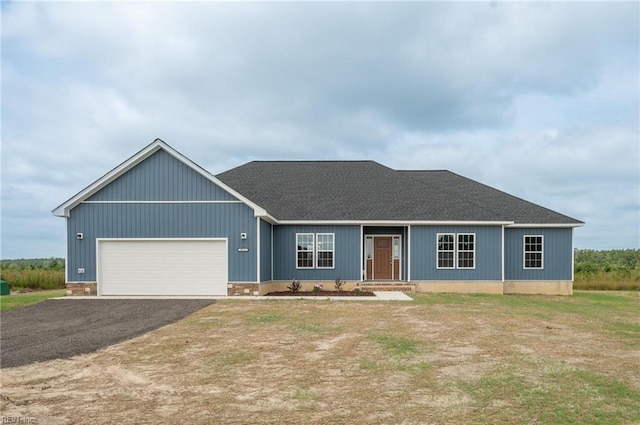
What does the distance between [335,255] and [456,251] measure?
5.39 m

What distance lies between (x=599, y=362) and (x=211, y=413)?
6.53 m

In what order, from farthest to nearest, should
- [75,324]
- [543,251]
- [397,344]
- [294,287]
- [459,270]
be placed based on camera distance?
[543,251] < [459,270] < [294,287] < [75,324] < [397,344]

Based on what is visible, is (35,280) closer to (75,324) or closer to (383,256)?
(75,324)

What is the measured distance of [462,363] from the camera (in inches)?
318

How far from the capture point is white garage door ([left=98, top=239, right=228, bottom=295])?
18859 mm

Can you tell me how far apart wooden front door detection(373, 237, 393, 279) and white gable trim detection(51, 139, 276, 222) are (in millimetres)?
6291

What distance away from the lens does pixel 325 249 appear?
71.1 ft

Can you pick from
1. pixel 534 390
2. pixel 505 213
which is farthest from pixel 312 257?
pixel 534 390

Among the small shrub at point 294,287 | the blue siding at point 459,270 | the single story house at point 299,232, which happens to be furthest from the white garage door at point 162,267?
the blue siding at point 459,270

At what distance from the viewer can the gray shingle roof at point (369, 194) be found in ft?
71.5

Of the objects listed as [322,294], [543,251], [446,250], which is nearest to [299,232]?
[322,294]

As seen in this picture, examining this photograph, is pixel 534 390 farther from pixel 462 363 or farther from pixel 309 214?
pixel 309 214

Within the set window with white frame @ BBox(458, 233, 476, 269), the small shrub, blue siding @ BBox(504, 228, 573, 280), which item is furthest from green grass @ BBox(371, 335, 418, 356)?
blue siding @ BBox(504, 228, 573, 280)

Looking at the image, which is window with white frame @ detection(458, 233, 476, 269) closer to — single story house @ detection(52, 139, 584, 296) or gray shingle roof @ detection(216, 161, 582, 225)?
single story house @ detection(52, 139, 584, 296)
